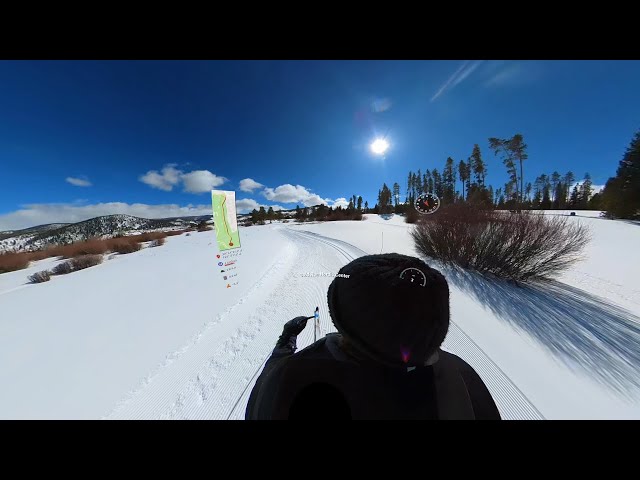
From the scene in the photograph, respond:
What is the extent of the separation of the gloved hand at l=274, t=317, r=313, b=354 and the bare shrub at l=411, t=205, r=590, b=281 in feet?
19.2

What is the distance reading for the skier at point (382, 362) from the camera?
736mm

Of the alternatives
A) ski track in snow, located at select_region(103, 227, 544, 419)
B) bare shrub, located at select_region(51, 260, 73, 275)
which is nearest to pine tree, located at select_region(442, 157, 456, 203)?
ski track in snow, located at select_region(103, 227, 544, 419)

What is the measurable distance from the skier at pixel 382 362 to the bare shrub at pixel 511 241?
5984 millimetres

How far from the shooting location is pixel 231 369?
2.55m

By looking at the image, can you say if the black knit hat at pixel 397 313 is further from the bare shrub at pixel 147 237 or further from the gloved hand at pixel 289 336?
the bare shrub at pixel 147 237

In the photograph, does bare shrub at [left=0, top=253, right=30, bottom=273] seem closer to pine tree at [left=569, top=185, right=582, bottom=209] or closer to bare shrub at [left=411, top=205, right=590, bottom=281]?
bare shrub at [left=411, top=205, right=590, bottom=281]

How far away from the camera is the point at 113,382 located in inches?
95.5

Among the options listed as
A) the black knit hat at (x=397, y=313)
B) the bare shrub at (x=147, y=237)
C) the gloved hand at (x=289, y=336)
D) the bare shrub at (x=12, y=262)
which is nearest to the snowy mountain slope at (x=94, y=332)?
the gloved hand at (x=289, y=336)

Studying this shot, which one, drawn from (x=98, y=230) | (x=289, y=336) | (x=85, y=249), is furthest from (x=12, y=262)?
(x=289, y=336)

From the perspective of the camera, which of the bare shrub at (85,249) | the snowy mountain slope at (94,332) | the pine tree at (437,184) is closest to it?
the snowy mountain slope at (94,332)

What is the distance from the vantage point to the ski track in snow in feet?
6.77
